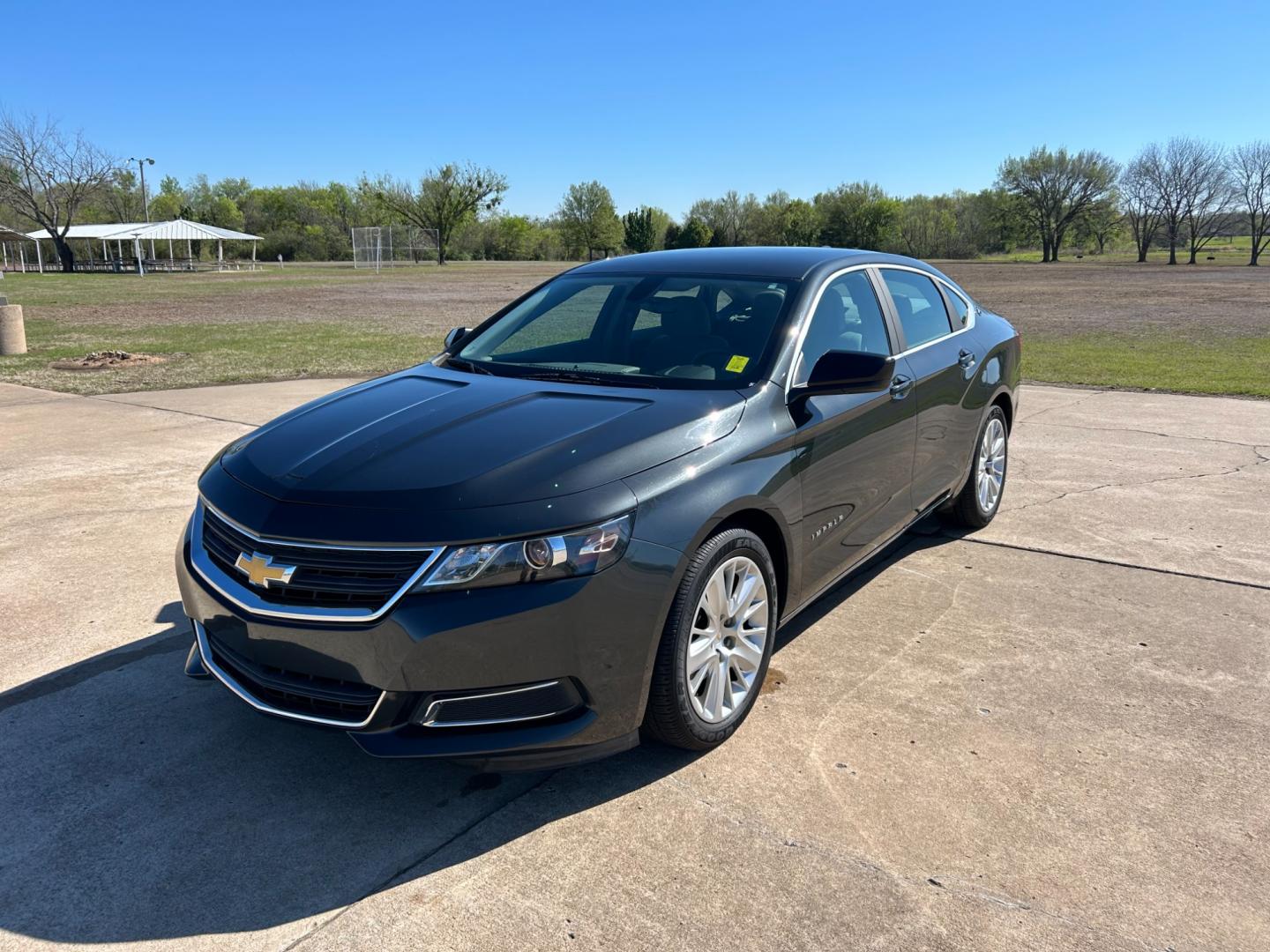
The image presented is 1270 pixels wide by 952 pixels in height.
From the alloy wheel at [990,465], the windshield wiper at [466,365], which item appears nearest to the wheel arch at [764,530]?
the windshield wiper at [466,365]

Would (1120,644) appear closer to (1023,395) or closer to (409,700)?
(409,700)

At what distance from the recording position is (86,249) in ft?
248

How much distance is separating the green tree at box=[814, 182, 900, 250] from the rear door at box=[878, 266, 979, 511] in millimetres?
90555

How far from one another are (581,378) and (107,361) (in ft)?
41.8

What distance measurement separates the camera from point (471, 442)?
312 cm

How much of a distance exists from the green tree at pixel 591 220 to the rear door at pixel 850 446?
315 feet

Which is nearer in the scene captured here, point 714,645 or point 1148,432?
point 714,645

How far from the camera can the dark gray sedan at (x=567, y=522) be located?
8.80ft

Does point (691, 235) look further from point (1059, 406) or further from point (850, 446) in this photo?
point (850, 446)

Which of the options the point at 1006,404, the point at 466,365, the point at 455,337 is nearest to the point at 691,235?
the point at 1006,404

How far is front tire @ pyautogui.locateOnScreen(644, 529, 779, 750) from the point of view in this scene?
300 cm

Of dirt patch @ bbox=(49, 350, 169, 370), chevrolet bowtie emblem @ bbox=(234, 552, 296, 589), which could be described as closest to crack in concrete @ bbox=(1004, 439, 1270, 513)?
chevrolet bowtie emblem @ bbox=(234, 552, 296, 589)

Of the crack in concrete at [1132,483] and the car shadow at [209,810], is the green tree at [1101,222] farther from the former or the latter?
the car shadow at [209,810]

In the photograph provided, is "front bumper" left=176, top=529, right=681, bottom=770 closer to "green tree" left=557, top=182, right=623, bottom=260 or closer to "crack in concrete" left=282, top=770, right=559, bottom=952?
"crack in concrete" left=282, top=770, right=559, bottom=952
